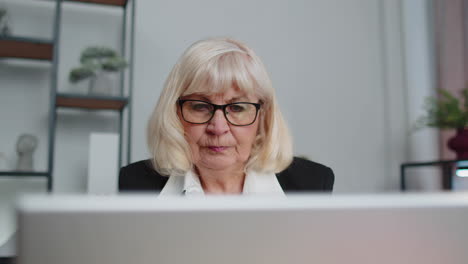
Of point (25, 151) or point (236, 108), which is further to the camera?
point (25, 151)

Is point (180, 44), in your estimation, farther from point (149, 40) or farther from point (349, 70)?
point (349, 70)

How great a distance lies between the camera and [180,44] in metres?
2.77

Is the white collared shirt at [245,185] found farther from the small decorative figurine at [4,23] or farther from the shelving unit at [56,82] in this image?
the small decorative figurine at [4,23]

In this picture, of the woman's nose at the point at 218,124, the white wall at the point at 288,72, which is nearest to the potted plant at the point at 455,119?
the white wall at the point at 288,72

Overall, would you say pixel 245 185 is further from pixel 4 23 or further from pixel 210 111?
pixel 4 23

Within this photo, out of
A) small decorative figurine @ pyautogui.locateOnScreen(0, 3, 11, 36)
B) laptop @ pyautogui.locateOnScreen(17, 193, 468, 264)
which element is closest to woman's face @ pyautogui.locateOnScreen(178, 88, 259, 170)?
laptop @ pyautogui.locateOnScreen(17, 193, 468, 264)

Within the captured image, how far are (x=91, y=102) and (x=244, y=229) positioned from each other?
2.12 m

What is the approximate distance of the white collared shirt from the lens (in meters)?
1.25

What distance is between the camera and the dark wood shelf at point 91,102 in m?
2.25

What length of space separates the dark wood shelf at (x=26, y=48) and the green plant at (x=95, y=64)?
150mm

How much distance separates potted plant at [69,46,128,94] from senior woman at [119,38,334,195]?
106 centimetres

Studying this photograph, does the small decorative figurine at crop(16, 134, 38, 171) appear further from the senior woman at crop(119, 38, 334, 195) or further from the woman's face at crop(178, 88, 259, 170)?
the woman's face at crop(178, 88, 259, 170)

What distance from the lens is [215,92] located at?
Answer: 121 cm

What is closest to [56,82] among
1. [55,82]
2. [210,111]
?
[55,82]
